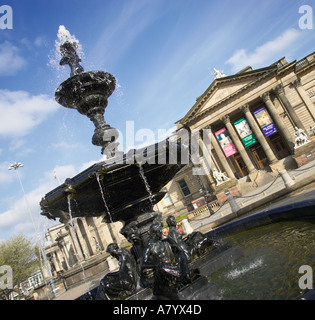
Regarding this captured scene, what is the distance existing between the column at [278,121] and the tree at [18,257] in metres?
43.8

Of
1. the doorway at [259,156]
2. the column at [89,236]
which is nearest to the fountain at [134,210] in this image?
the doorway at [259,156]

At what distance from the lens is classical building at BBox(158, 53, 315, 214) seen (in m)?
27.9

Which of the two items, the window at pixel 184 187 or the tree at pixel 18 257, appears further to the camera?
A: the window at pixel 184 187

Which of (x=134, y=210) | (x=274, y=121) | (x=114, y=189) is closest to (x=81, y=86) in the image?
(x=114, y=189)

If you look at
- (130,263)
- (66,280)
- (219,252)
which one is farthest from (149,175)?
(66,280)

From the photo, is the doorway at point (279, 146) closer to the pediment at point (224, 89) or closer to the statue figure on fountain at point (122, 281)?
the pediment at point (224, 89)

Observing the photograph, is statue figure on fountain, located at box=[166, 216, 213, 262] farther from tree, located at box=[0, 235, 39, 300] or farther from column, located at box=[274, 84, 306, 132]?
tree, located at box=[0, 235, 39, 300]

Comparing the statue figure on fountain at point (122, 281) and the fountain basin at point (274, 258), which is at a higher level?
the statue figure on fountain at point (122, 281)

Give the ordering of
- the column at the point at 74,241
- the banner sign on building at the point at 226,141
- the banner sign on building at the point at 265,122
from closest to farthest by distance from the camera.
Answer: the column at the point at 74,241 < the banner sign on building at the point at 265,122 < the banner sign on building at the point at 226,141

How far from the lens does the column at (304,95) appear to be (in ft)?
91.9

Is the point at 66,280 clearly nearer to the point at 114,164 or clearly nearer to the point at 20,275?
the point at 114,164

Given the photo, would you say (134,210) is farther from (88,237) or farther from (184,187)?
(184,187)

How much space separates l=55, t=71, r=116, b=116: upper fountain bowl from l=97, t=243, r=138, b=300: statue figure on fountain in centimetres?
378

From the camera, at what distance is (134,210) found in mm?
5379
